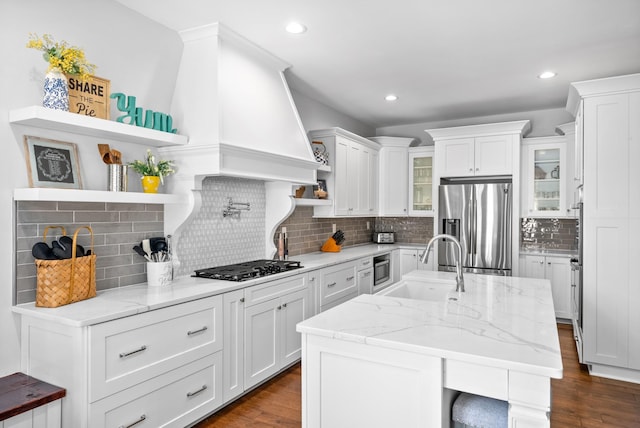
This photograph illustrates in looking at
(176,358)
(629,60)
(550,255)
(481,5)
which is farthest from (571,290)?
(176,358)

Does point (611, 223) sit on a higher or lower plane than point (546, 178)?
lower

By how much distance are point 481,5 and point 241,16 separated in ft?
5.12

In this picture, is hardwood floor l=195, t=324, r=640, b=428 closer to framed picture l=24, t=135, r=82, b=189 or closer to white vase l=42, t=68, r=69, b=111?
framed picture l=24, t=135, r=82, b=189

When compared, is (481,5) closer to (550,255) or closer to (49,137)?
(49,137)

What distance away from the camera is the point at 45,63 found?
2197mm

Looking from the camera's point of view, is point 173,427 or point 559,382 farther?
point 559,382

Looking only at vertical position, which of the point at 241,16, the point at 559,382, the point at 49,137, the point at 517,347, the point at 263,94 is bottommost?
the point at 559,382

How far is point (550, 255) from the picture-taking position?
4906 mm

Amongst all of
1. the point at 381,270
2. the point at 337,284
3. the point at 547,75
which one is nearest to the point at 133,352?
the point at 337,284

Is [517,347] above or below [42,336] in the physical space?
above

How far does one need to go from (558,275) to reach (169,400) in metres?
4.52

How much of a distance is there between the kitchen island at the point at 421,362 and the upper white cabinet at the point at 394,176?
12.7 ft

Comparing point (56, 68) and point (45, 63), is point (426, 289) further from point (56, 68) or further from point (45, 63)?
point (45, 63)

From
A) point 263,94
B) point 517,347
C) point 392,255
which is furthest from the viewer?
point 392,255
